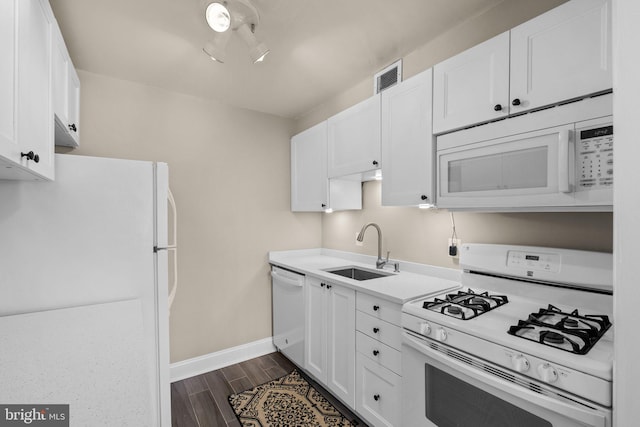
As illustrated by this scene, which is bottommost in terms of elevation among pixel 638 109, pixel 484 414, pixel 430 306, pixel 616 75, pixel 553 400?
pixel 484 414

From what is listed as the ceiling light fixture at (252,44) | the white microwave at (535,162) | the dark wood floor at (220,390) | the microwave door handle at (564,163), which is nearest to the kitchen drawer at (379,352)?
the dark wood floor at (220,390)

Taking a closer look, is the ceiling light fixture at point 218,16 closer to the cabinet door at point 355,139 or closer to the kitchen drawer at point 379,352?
the cabinet door at point 355,139

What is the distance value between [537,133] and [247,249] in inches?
96.9

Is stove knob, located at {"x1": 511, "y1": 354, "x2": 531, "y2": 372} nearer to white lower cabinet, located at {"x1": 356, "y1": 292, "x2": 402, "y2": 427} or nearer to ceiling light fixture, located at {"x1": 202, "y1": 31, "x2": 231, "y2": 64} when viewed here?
white lower cabinet, located at {"x1": 356, "y1": 292, "x2": 402, "y2": 427}

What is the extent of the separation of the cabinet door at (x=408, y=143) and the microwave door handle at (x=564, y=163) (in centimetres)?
61

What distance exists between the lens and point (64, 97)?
5.55 ft

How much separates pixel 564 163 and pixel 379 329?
1.21 metres

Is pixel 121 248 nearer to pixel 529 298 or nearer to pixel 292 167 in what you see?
pixel 292 167

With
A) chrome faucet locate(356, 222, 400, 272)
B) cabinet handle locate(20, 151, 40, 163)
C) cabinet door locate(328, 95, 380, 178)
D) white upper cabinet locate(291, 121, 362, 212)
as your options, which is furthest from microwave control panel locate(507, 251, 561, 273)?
cabinet handle locate(20, 151, 40, 163)

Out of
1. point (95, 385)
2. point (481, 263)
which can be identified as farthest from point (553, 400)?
point (95, 385)

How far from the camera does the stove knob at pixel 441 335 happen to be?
1271mm

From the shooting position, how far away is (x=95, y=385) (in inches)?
30.2

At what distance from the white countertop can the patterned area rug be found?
2.98ft

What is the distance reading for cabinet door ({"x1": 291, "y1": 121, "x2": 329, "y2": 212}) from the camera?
2.65 m
